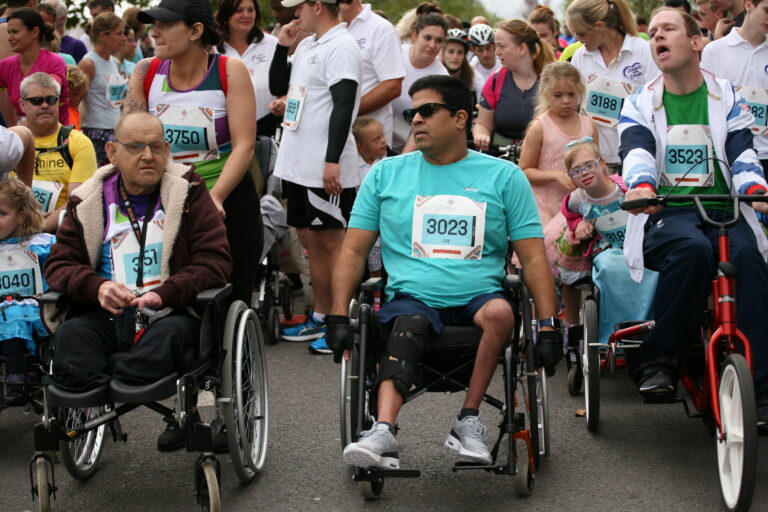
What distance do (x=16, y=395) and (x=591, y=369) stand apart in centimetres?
270

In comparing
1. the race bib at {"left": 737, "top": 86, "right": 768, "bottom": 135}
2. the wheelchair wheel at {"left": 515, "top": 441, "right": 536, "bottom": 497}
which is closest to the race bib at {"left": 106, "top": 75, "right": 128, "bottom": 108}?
the race bib at {"left": 737, "top": 86, "right": 768, "bottom": 135}

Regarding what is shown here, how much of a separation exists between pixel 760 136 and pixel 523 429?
2885 millimetres

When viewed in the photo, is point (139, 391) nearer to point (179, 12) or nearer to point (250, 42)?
point (179, 12)

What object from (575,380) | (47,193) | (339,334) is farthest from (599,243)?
(47,193)

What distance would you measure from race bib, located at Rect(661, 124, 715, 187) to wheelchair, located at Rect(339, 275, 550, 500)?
41.3 inches

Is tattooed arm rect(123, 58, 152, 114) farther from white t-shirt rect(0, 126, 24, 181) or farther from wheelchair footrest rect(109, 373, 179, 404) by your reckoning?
wheelchair footrest rect(109, 373, 179, 404)

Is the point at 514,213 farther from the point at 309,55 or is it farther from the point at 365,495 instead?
the point at 309,55

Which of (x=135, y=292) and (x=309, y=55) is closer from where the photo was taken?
(x=135, y=292)

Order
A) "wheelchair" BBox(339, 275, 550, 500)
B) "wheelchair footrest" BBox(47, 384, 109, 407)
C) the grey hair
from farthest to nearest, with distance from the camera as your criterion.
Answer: the grey hair
"wheelchair" BBox(339, 275, 550, 500)
"wheelchair footrest" BBox(47, 384, 109, 407)

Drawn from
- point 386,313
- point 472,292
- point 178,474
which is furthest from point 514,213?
point 178,474

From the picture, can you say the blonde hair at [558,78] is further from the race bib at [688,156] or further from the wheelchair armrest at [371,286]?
the wheelchair armrest at [371,286]

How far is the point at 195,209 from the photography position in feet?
16.5

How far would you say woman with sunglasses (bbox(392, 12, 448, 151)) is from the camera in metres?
9.04

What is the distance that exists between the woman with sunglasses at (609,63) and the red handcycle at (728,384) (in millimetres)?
2572
